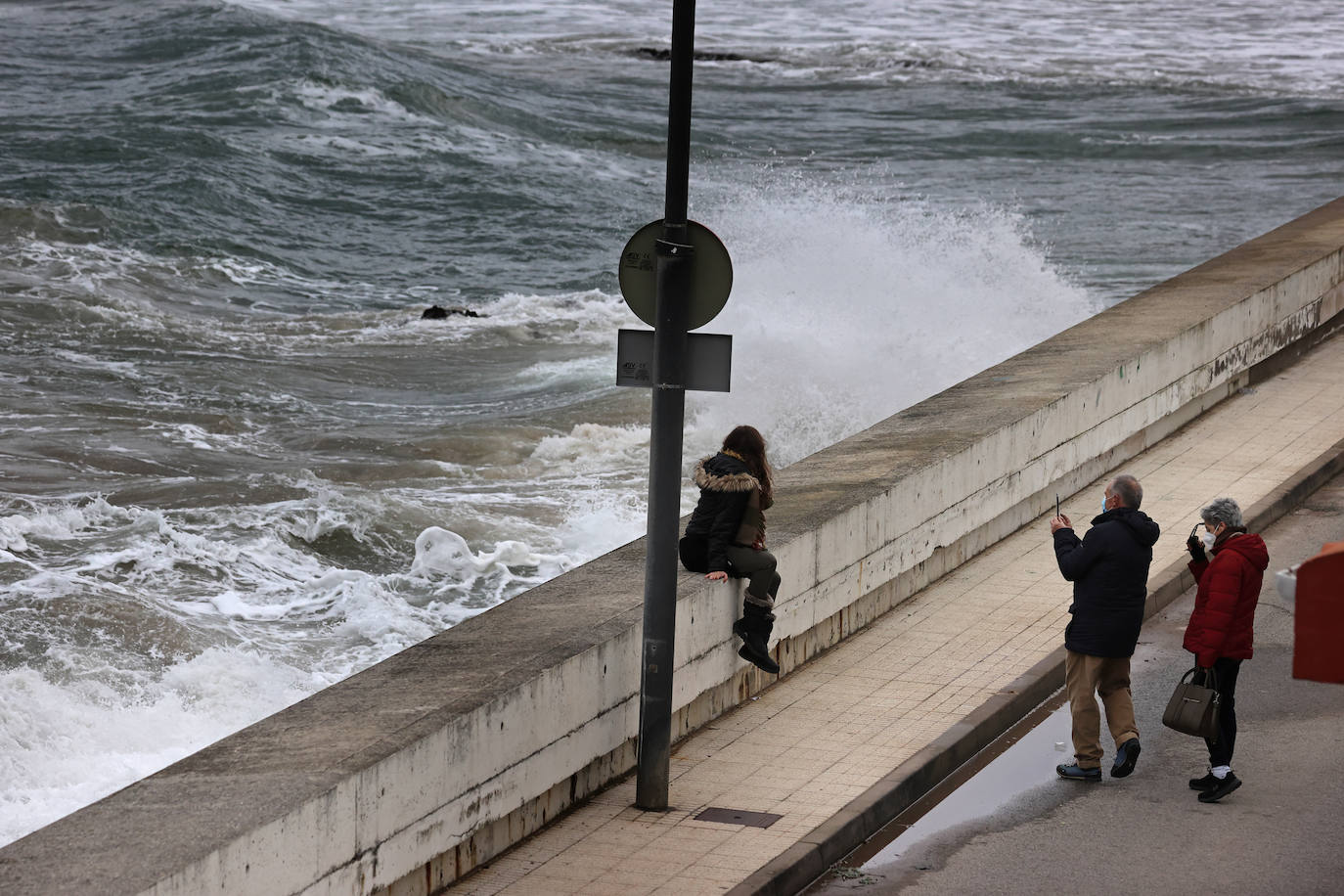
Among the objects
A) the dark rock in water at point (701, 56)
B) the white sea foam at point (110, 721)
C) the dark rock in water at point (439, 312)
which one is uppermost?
the dark rock in water at point (701, 56)

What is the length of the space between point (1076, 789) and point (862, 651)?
1.86 meters

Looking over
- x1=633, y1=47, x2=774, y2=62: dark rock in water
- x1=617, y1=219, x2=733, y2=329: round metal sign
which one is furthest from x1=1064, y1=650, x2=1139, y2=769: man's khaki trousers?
x1=633, y1=47, x2=774, y2=62: dark rock in water

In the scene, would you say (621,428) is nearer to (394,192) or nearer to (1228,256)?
(1228,256)

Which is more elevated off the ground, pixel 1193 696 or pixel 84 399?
pixel 1193 696

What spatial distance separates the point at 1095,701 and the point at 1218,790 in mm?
673

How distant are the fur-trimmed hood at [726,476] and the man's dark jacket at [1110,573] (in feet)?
4.77

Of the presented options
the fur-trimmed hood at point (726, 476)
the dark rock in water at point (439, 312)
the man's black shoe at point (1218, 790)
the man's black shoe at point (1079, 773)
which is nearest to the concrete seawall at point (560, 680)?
the fur-trimmed hood at point (726, 476)

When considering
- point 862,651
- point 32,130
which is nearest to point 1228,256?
point 862,651

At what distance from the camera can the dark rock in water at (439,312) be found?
26.7 metres

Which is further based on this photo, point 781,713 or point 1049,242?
point 1049,242

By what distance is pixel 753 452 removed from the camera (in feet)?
27.8

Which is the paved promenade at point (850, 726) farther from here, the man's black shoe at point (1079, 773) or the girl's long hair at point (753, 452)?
the girl's long hair at point (753, 452)

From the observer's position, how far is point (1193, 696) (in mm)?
7785

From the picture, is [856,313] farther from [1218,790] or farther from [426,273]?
[1218,790]
